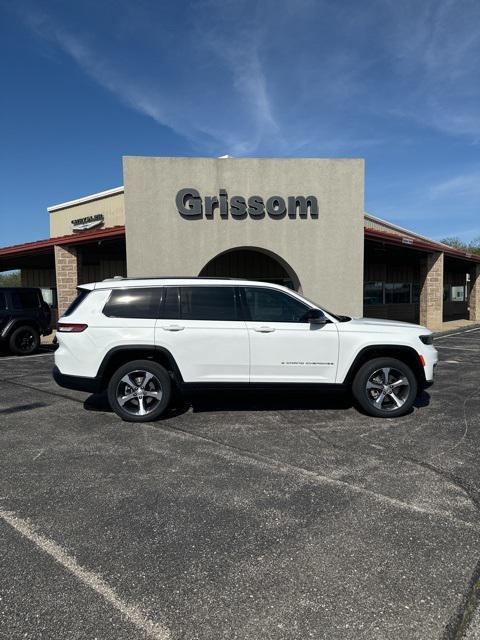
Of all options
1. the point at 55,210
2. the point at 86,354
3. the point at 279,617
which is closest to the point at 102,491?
the point at 279,617

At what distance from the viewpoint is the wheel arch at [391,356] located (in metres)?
5.54

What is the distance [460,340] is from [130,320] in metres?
12.8

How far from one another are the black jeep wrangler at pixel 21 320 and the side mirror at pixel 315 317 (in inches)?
380

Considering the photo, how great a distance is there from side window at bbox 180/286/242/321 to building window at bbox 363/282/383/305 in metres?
18.3

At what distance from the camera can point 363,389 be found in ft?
18.1

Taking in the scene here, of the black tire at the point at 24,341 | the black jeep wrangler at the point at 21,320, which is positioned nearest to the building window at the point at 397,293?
the black jeep wrangler at the point at 21,320

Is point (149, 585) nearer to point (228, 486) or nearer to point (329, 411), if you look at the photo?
point (228, 486)

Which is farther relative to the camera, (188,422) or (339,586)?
(188,422)

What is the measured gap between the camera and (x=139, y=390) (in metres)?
5.48

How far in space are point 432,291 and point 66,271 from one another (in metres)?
14.9

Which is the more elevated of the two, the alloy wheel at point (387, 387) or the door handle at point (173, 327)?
the door handle at point (173, 327)

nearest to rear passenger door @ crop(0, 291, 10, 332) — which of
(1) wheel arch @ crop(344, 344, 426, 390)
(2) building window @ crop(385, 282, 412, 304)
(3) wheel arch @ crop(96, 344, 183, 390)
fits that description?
(3) wheel arch @ crop(96, 344, 183, 390)

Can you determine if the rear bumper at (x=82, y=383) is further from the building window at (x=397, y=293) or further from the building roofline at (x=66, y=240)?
the building window at (x=397, y=293)

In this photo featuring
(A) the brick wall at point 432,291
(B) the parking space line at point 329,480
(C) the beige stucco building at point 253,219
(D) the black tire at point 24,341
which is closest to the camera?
(B) the parking space line at point 329,480
